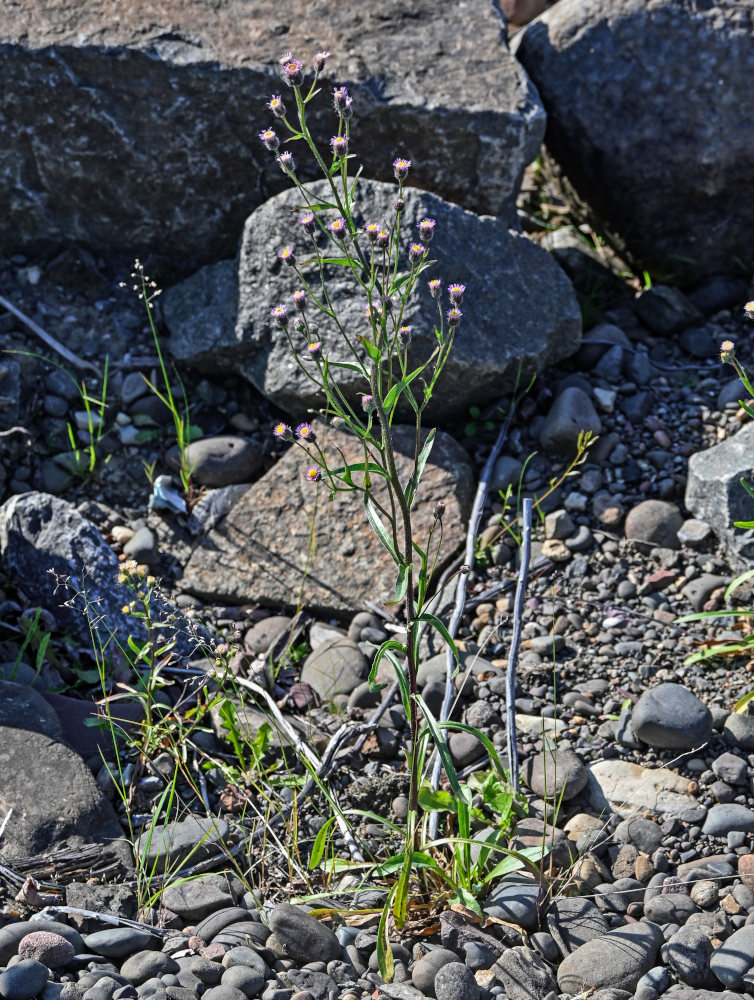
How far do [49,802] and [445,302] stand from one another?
84.7 inches

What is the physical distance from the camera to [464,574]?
11.0 ft

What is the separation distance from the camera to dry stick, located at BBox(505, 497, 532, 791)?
9.46 ft

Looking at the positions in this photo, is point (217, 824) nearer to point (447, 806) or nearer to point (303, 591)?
point (447, 806)

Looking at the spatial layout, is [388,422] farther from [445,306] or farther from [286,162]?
[445,306]

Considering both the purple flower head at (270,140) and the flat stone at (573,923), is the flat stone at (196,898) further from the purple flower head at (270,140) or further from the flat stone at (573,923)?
the purple flower head at (270,140)

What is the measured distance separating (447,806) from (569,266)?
8.83ft

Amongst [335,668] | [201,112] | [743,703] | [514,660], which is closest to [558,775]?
[514,660]

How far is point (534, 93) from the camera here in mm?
4227

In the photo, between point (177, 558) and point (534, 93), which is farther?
point (534, 93)

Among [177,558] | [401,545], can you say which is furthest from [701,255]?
[177,558]

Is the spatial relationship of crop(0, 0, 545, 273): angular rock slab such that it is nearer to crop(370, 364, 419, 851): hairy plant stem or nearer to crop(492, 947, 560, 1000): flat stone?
crop(370, 364, 419, 851): hairy plant stem

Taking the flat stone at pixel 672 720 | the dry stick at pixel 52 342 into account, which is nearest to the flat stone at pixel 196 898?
the flat stone at pixel 672 720

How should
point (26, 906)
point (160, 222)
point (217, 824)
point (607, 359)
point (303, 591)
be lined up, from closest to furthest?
1. point (26, 906)
2. point (217, 824)
3. point (303, 591)
4. point (607, 359)
5. point (160, 222)

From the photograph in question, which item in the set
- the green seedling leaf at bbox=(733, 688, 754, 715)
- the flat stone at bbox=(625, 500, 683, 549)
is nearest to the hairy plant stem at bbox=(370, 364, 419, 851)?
the green seedling leaf at bbox=(733, 688, 754, 715)
